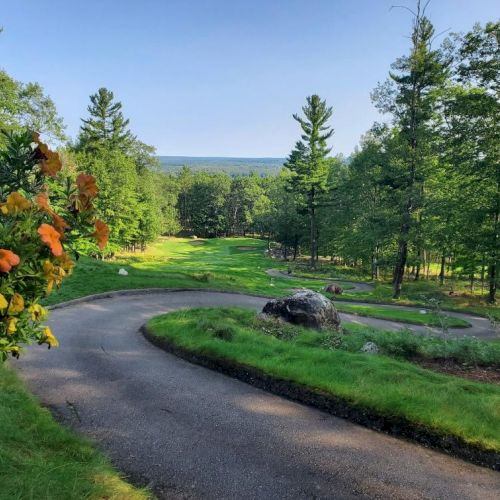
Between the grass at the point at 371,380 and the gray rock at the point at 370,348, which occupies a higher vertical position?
the grass at the point at 371,380

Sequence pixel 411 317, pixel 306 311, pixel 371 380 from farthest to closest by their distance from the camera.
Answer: pixel 411 317
pixel 306 311
pixel 371 380

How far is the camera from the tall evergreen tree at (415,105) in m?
24.8

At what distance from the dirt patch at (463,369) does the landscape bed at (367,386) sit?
143cm

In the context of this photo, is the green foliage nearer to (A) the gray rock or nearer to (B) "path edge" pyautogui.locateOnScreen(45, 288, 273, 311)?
(B) "path edge" pyautogui.locateOnScreen(45, 288, 273, 311)

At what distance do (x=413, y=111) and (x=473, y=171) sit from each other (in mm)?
5595

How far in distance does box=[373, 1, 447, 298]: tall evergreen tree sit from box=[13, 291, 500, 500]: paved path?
22.1 metres

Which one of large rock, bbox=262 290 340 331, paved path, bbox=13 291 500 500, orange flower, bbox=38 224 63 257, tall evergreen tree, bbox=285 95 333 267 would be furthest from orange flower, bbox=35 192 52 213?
tall evergreen tree, bbox=285 95 333 267

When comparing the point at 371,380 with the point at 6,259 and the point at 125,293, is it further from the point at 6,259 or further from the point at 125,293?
the point at 125,293

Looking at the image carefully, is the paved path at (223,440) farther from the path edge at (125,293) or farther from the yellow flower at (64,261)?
the path edge at (125,293)

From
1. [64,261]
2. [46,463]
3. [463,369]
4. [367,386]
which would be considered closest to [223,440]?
[46,463]

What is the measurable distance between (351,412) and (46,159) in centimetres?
584

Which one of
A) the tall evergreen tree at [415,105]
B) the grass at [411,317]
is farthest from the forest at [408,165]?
the grass at [411,317]

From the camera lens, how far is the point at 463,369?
889 centimetres

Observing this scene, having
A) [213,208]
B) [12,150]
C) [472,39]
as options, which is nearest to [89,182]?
[12,150]
